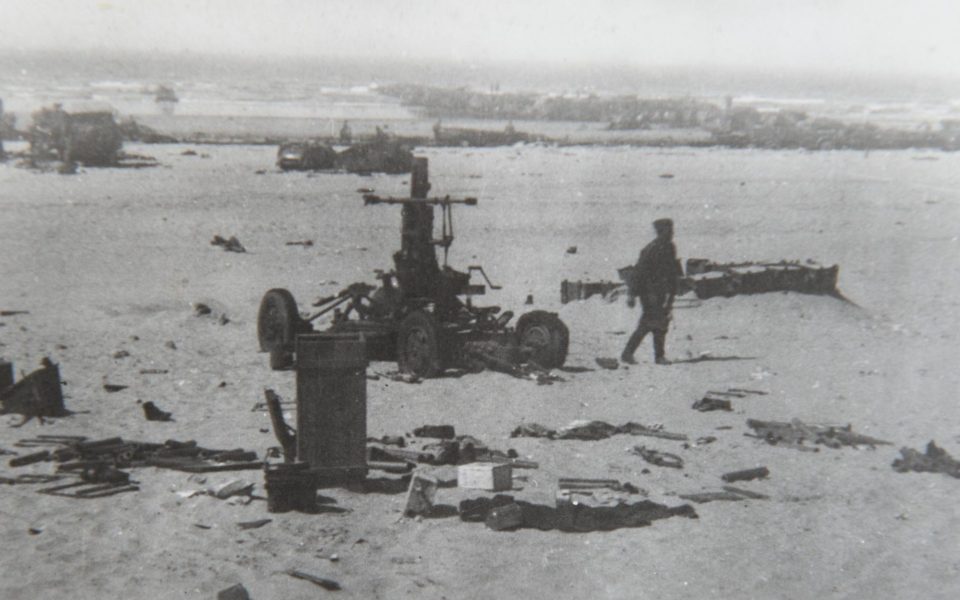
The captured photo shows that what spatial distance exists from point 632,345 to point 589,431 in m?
3.15

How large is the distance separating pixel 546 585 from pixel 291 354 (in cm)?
646

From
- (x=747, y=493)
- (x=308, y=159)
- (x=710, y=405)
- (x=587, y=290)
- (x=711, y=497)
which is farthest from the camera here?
(x=308, y=159)

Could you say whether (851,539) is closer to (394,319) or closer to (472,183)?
(394,319)

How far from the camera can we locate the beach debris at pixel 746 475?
Answer: 9320 millimetres

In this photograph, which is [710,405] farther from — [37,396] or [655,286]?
[37,396]

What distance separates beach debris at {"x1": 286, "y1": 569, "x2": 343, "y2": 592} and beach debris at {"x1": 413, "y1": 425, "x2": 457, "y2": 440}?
3.32m

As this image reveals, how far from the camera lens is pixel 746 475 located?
935cm

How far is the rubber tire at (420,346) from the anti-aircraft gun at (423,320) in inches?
0.4

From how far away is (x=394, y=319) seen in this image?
1298 cm

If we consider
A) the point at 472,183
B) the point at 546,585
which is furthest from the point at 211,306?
the point at 472,183

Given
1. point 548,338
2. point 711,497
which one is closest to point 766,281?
point 548,338

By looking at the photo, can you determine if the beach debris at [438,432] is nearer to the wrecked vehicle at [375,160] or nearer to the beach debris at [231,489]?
the beach debris at [231,489]

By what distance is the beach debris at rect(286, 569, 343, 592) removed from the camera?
704cm

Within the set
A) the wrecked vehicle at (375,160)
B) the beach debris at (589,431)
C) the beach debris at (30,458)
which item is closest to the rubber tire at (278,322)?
the beach debris at (589,431)
